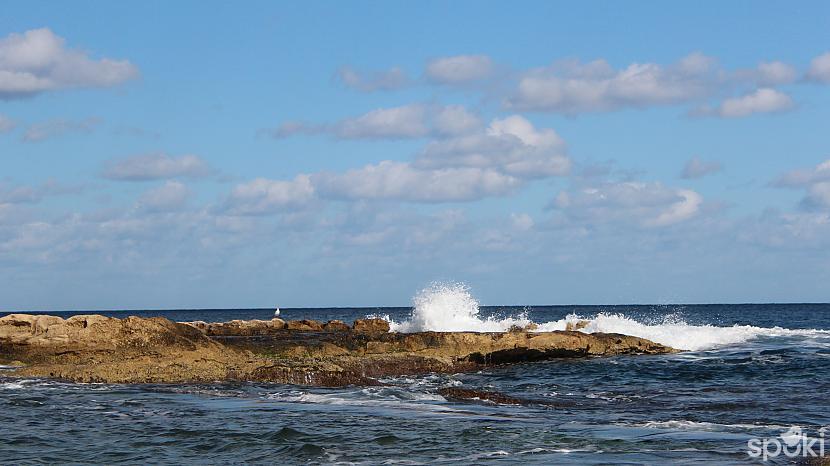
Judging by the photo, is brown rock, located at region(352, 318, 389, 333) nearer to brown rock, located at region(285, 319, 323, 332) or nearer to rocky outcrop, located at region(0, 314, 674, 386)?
brown rock, located at region(285, 319, 323, 332)

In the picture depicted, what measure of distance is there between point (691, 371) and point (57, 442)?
20.7 meters

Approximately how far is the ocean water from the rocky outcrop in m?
1.00

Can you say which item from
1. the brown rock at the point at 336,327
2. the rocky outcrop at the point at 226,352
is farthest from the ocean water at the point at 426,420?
the brown rock at the point at 336,327

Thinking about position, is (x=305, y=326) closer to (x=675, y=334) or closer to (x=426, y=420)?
(x=675, y=334)

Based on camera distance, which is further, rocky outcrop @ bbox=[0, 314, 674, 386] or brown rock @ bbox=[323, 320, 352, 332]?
brown rock @ bbox=[323, 320, 352, 332]

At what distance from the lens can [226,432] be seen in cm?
1691

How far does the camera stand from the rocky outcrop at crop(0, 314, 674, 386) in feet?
80.5

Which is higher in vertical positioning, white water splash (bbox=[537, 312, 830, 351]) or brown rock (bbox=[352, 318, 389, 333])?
brown rock (bbox=[352, 318, 389, 333])

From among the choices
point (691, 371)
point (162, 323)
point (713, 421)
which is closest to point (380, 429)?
point (713, 421)

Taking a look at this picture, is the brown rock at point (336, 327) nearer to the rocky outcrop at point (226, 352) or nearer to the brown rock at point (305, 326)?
the brown rock at point (305, 326)

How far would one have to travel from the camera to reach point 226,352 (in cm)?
2677

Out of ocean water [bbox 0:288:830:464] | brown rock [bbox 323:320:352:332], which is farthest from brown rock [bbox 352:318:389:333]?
ocean water [bbox 0:288:830:464]

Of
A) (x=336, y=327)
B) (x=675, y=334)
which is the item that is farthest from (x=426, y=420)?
(x=675, y=334)

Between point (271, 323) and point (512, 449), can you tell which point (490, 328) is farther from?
point (512, 449)
